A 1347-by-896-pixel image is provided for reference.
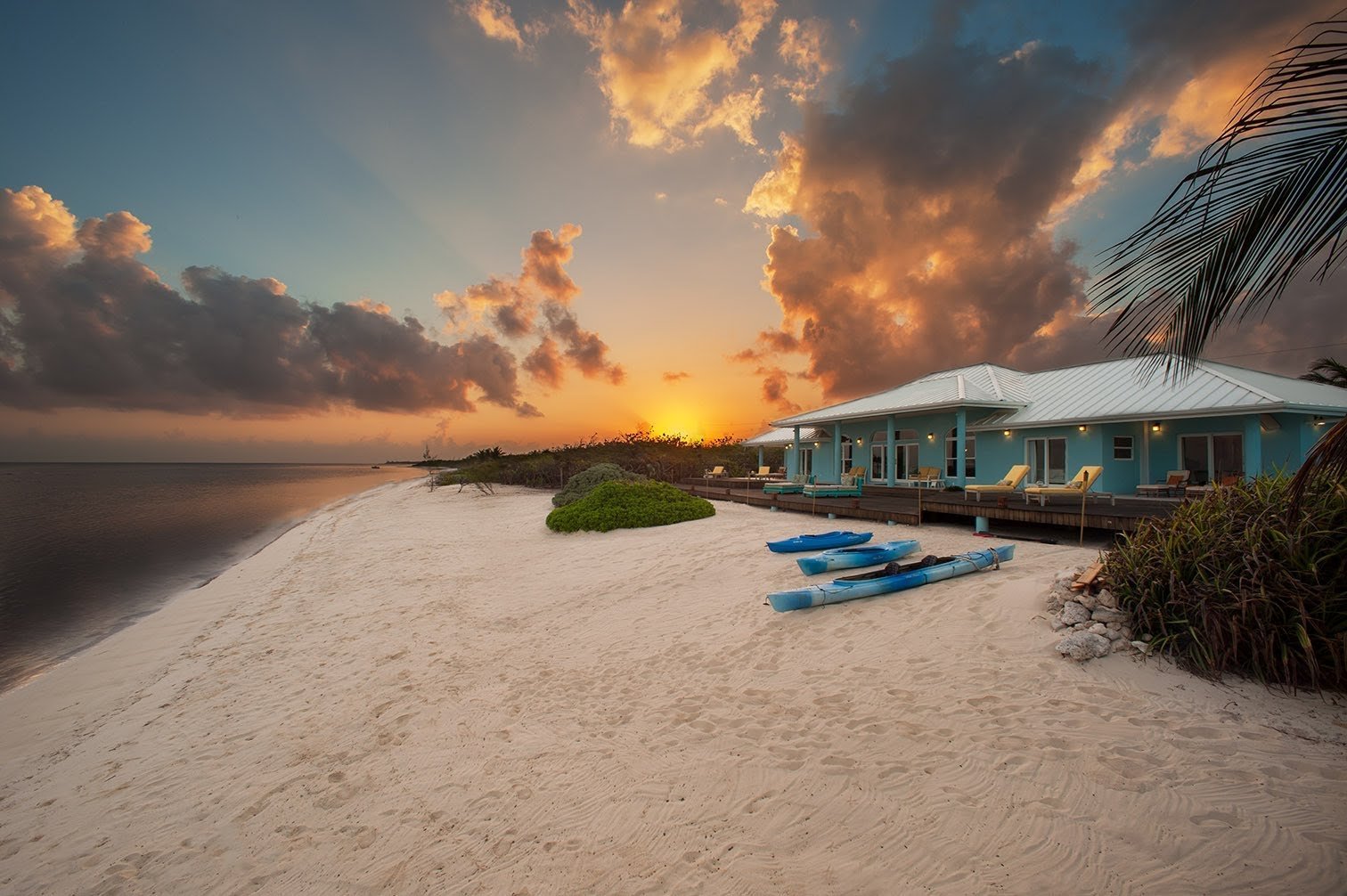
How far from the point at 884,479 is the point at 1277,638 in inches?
692

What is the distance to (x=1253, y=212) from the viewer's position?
6.78 ft

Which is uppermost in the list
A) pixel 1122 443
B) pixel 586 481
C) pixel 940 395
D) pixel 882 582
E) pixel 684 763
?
pixel 940 395

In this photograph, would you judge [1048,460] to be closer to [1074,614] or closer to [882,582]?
[882,582]

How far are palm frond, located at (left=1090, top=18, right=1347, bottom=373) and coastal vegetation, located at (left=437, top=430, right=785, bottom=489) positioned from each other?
27567 mm

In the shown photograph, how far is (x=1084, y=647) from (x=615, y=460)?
2769 centimetres

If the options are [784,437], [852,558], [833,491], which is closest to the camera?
[852,558]

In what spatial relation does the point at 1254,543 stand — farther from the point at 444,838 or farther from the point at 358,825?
the point at 358,825

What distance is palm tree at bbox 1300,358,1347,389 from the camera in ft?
70.7

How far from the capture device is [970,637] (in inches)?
209

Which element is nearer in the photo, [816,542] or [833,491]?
[816,542]

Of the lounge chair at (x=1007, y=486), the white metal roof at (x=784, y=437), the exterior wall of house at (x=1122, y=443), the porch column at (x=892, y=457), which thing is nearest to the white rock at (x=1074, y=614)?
the lounge chair at (x=1007, y=486)

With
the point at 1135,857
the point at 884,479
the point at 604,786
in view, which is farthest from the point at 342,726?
the point at 884,479

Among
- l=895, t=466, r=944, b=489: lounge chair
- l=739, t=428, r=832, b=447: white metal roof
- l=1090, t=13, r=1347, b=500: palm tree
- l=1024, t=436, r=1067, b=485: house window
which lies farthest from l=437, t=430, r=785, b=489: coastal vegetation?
l=1090, t=13, r=1347, b=500: palm tree

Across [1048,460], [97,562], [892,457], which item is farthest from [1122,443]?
[97,562]
